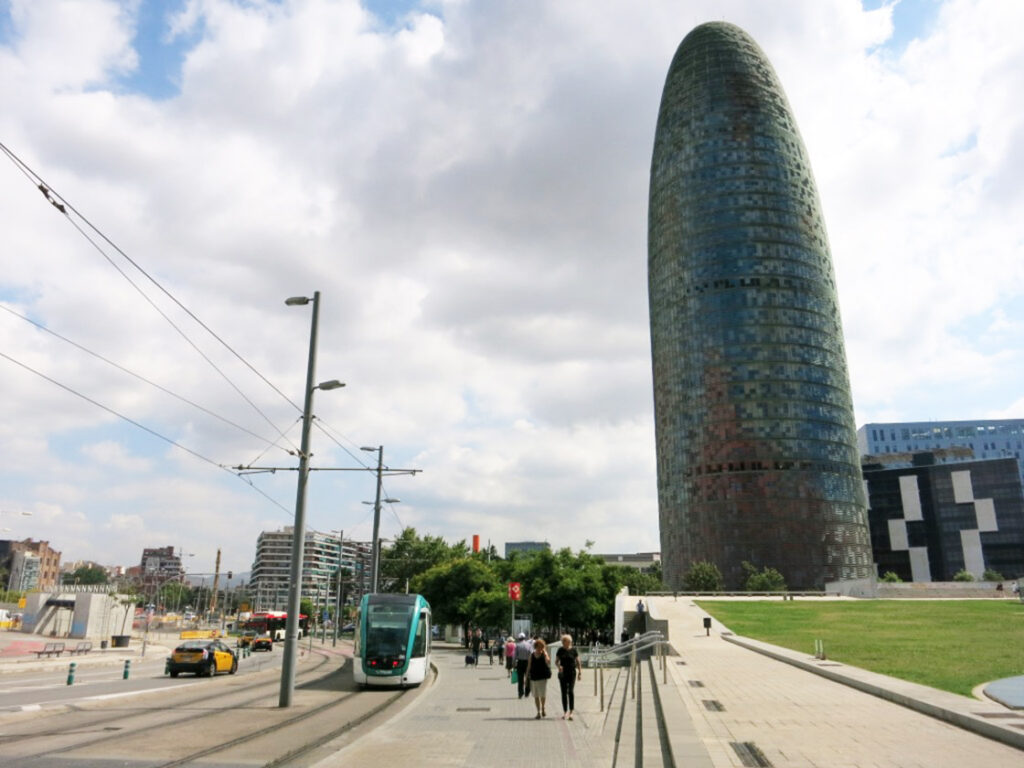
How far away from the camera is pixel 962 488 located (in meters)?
142

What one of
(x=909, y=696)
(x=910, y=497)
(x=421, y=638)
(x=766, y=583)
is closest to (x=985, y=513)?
(x=910, y=497)

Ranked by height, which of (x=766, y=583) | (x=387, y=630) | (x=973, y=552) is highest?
(x=973, y=552)

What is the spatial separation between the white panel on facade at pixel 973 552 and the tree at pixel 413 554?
98.2 meters

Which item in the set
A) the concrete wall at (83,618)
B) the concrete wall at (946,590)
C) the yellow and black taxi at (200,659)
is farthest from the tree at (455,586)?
the concrete wall at (946,590)

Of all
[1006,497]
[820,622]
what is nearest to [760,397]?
[1006,497]

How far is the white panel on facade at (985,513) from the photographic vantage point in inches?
5463

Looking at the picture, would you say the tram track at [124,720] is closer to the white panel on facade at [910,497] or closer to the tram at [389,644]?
the tram at [389,644]

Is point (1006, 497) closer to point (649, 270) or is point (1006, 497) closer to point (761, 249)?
point (761, 249)

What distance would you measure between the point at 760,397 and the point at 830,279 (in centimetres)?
3173

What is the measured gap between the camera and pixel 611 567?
234 ft

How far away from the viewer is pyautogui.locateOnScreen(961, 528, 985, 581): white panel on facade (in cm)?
13812

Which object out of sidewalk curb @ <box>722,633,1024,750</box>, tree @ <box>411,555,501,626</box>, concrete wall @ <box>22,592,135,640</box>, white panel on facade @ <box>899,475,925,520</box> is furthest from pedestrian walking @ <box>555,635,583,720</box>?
white panel on facade @ <box>899,475,925,520</box>

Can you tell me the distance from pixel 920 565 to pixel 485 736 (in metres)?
158

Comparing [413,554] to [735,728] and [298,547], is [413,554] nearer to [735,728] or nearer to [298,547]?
[298,547]
